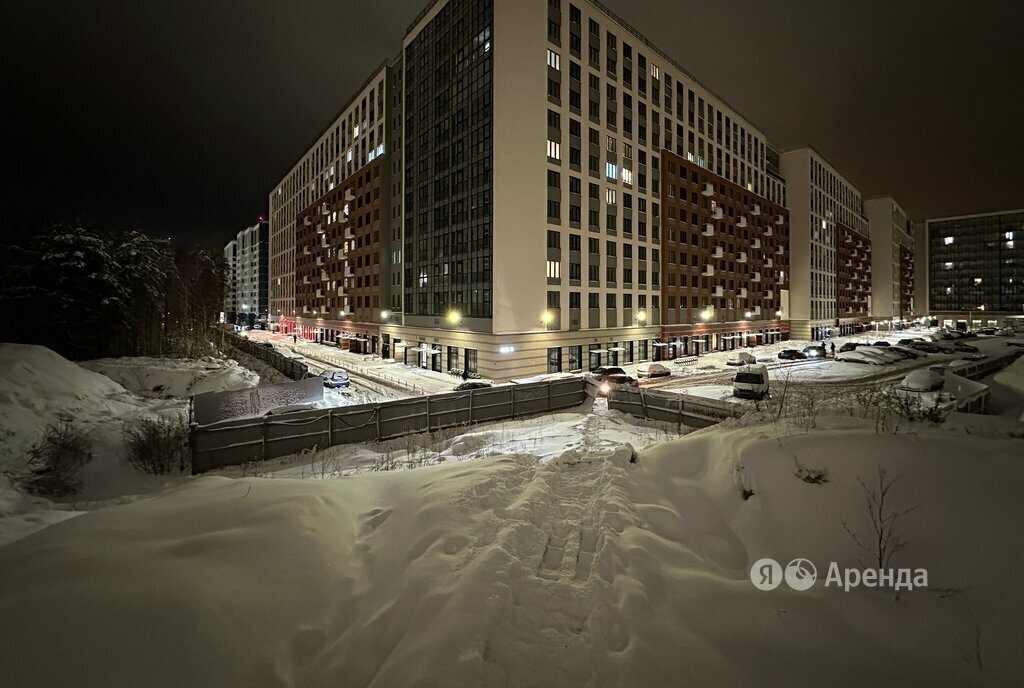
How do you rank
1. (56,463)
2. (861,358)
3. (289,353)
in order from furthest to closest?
(289,353) → (861,358) → (56,463)

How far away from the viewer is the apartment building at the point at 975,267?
13525 centimetres

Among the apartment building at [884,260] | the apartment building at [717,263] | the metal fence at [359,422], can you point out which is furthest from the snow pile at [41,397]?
the apartment building at [884,260]

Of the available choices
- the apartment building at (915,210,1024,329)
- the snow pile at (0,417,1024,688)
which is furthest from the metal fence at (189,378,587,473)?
the apartment building at (915,210,1024,329)

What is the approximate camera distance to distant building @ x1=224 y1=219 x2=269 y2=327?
139863 mm

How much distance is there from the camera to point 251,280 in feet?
506

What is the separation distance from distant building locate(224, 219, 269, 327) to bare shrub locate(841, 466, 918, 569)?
506ft

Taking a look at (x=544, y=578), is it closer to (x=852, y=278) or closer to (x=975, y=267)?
(x=852, y=278)

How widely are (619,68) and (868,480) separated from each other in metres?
50.7

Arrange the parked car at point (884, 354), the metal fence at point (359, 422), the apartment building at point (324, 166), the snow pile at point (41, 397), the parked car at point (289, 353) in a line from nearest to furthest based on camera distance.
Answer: the metal fence at point (359, 422) → the snow pile at point (41, 397) → the parked car at point (884, 354) → the apartment building at point (324, 166) → the parked car at point (289, 353)

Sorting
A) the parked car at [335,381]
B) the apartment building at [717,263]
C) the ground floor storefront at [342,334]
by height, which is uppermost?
the apartment building at [717,263]

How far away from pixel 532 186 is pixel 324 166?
180 feet

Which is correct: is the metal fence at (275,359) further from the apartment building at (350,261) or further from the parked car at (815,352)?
the parked car at (815,352)

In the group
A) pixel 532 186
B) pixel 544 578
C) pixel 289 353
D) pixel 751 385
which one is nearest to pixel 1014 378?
pixel 751 385

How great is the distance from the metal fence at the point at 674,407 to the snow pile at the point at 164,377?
Answer: 24838 millimetres
